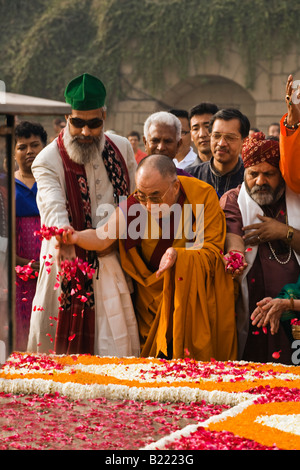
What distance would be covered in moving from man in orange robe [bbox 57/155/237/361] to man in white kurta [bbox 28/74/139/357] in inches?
4.1

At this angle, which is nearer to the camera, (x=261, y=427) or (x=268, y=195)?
(x=261, y=427)

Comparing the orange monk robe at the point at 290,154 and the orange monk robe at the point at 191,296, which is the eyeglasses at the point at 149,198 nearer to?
the orange monk robe at the point at 191,296

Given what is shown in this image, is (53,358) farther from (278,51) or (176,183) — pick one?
(278,51)

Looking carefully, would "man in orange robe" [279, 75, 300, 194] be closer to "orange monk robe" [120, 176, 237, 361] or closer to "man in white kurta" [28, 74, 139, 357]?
"orange monk robe" [120, 176, 237, 361]

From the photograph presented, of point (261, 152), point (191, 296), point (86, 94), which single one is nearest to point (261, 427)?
point (191, 296)

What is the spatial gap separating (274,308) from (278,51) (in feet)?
32.6

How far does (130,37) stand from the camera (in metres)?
14.6

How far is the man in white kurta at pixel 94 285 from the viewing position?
4844 mm

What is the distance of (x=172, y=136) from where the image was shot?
5324mm

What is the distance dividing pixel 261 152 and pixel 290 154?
205 mm

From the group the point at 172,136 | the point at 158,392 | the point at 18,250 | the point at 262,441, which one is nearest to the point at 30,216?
the point at 18,250

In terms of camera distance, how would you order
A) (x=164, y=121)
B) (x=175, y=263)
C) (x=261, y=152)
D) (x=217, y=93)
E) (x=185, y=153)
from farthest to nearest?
(x=217, y=93) → (x=185, y=153) → (x=164, y=121) → (x=261, y=152) → (x=175, y=263)

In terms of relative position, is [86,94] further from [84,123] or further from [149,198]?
[149,198]

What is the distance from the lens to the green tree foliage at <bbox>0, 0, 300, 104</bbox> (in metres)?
13.6
